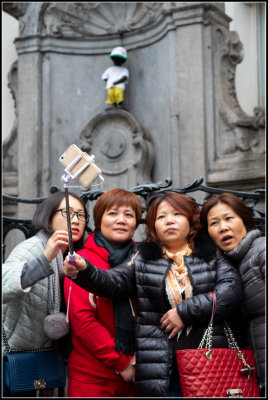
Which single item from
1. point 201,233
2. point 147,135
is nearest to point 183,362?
point 201,233

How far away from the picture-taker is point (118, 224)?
124 inches

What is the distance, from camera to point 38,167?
25.0ft

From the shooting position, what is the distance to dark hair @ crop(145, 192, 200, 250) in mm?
3070

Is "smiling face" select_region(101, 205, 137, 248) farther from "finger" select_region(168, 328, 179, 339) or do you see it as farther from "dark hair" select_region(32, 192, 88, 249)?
"finger" select_region(168, 328, 179, 339)

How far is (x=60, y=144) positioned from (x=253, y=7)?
295 cm

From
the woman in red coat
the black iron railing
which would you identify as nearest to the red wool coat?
the woman in red coat

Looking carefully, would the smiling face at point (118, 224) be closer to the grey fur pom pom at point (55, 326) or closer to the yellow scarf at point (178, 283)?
the yellow scarf at point (178, 283)

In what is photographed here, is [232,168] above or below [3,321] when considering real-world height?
above

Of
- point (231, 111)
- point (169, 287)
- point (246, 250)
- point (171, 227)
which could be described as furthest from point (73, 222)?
point (231, 111)

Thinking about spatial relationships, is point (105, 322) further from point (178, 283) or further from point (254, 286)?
point (254, 286)

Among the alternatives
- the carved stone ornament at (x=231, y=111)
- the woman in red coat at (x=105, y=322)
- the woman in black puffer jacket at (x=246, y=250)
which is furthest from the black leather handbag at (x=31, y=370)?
the carved stone ornament at (x=231, y=111)

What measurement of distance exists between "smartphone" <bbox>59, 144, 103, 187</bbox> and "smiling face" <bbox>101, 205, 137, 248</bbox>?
26.4 inches

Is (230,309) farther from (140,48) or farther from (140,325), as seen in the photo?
(140,48)

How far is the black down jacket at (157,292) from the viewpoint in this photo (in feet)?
9.05
